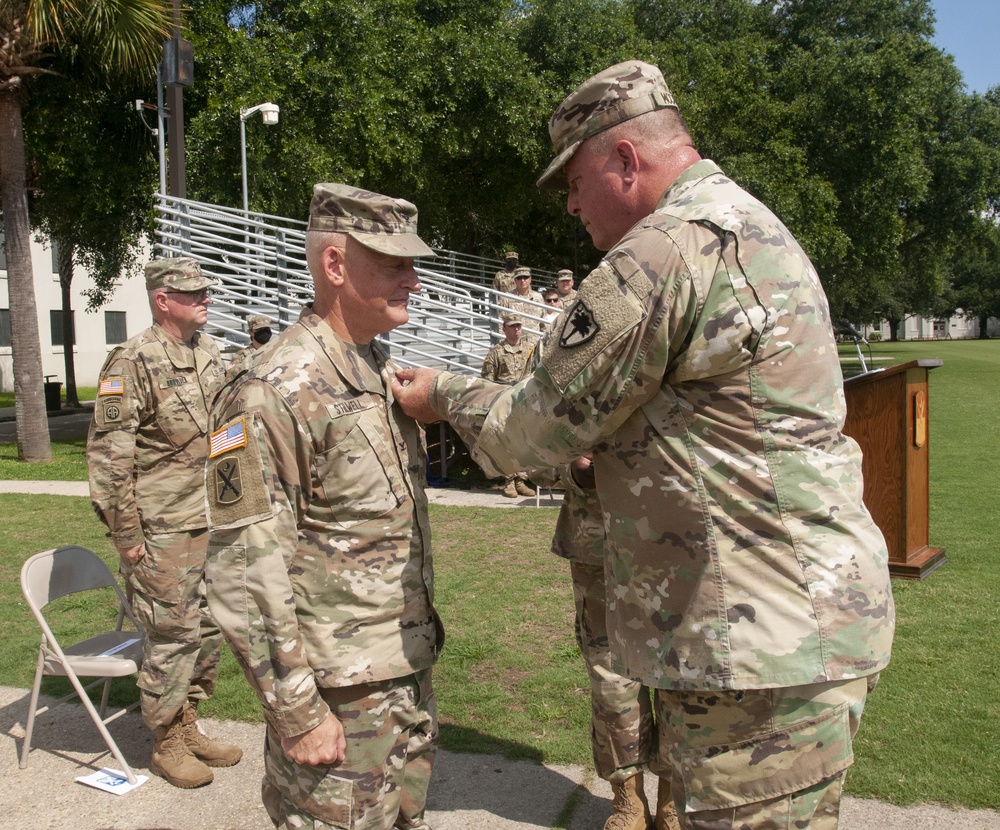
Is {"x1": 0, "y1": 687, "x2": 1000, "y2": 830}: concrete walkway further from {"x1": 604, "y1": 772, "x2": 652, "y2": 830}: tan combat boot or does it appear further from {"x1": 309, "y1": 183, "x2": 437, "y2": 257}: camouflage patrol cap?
{"x1": 309, "y1": 183, "x2": 437, "y2": 257}: camouflage patrol cap

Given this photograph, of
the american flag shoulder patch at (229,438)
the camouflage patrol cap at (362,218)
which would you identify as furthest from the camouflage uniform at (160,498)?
the camouflage patrol cap at (362,218)

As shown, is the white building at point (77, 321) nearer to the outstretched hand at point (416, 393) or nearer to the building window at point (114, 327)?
the building window at point (114, 327)

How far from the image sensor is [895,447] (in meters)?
6.17

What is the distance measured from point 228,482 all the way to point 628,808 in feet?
6.63

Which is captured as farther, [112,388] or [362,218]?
[112,388]

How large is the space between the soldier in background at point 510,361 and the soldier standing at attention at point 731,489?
342 inches

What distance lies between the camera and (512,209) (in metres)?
21.6

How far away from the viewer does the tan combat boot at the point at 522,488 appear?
10844 millimetres

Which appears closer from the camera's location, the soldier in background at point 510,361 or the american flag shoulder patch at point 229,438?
the american flag shoulder patch at point 229,438

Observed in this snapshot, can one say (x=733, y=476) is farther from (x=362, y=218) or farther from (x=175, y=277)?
(x=175, y=277)

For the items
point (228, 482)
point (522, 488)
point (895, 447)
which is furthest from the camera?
point (522, 488)

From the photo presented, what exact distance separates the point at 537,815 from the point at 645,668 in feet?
5.85

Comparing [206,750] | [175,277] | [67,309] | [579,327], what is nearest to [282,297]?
[175,277]

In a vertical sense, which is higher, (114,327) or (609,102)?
(114,327)
